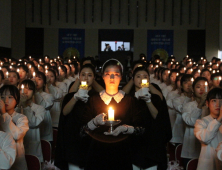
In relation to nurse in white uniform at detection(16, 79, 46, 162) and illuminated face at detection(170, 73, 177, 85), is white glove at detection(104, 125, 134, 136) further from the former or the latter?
illuminated face at detection(170, 73, 177, 85)

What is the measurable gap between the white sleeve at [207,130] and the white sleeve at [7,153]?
2.12 meters

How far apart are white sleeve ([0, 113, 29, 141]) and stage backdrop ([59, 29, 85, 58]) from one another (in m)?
18.4

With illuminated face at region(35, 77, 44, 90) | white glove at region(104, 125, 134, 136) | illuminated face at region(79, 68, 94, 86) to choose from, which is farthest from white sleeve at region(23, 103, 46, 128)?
white glove at region(104, 125, 134, 136)

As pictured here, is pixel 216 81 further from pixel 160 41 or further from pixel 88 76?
pixel 160 41

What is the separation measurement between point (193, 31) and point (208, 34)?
32.4 inches

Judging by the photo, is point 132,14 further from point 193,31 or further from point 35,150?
point 35,150

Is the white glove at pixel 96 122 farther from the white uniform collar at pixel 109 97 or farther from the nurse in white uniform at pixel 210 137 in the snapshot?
the nurse in white uniform at pixel 210 137

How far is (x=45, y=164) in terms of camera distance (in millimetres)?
6707

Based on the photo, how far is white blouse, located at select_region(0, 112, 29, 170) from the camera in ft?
15.8

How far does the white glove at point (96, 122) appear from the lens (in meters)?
3.52

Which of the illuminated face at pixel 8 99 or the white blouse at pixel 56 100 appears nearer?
the illuminated face at pixel 8 99

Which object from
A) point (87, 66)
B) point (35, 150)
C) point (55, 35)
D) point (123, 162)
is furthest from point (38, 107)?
point (55, 35)

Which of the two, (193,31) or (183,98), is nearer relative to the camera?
(183,98)

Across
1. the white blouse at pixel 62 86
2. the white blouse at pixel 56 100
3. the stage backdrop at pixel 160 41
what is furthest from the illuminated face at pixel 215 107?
the stage backdrop at pixel 160 41
